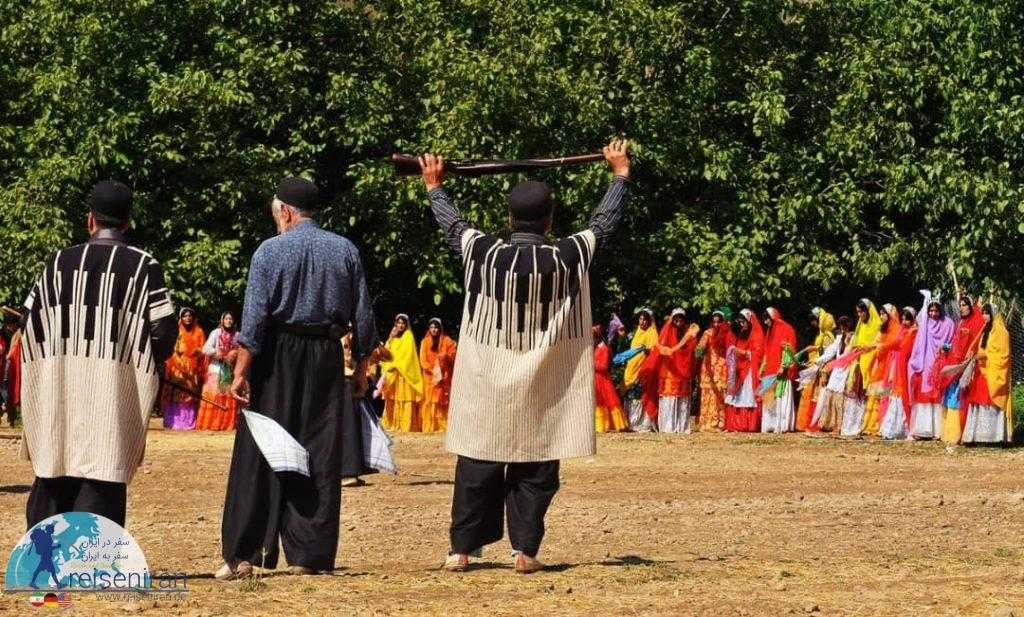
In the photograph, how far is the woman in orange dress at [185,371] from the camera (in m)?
26.5

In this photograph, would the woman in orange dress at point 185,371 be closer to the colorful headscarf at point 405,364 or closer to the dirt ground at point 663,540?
the colorful headscarf at point 405,364

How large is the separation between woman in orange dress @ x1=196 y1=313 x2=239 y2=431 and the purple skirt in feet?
0.36

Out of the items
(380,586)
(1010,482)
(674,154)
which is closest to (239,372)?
(380,586)

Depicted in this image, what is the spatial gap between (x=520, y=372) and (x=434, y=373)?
17.7m

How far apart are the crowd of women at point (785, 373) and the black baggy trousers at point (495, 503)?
44.9 feet

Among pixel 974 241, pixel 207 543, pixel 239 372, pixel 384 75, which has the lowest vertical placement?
pixel 207 543

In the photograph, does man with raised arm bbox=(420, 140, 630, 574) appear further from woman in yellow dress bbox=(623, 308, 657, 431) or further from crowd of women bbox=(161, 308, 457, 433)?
woman in yellow dress bbox=(623, 308, 657, 431)

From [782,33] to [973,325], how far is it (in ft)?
27.6

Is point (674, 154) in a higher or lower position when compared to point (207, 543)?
higher

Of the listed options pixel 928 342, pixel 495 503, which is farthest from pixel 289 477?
pixel 928 342

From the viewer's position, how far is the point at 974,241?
25.8 metres

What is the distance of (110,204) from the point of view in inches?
323

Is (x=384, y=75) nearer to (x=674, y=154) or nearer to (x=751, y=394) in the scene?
(x=674, y=154)
